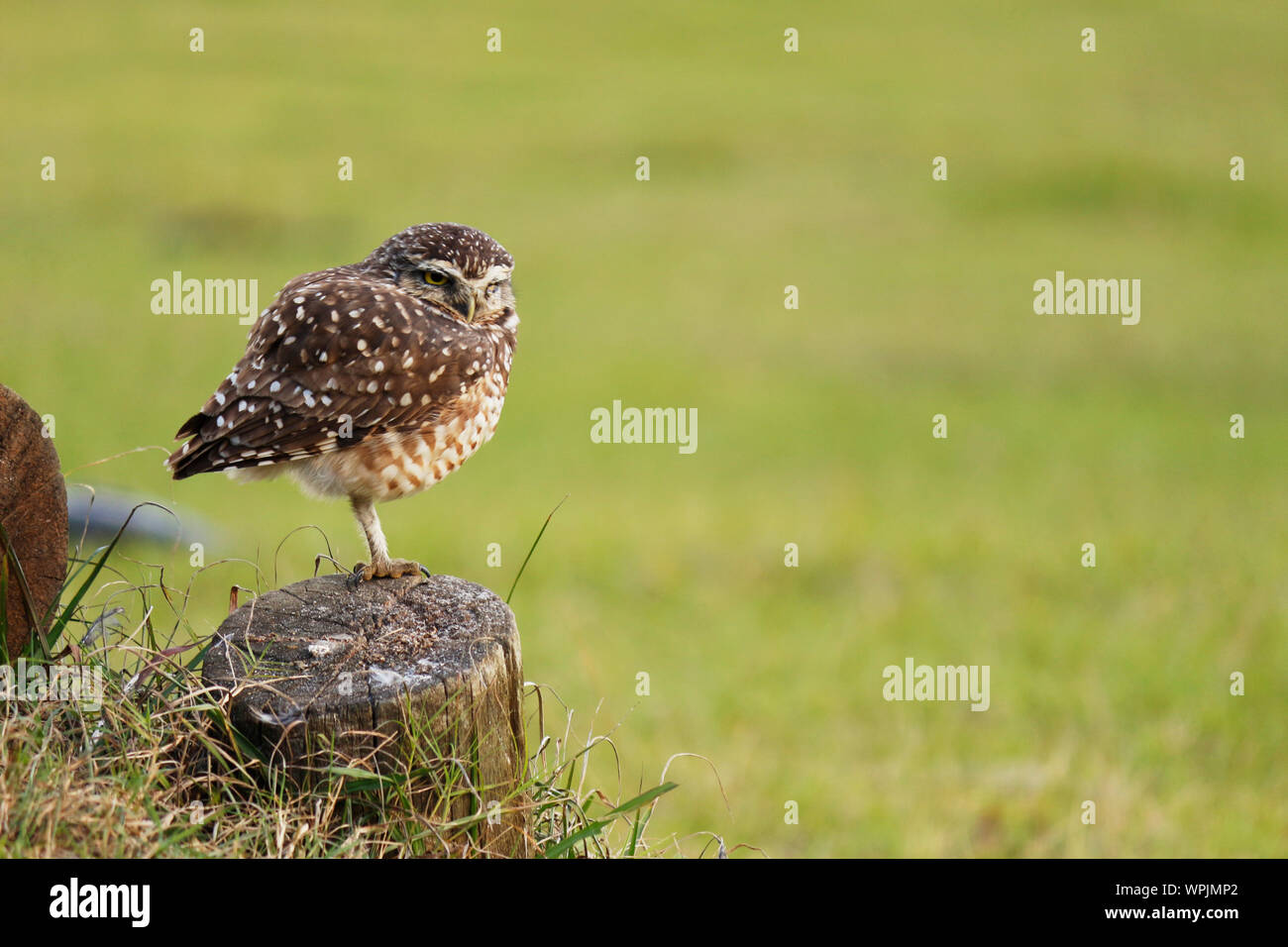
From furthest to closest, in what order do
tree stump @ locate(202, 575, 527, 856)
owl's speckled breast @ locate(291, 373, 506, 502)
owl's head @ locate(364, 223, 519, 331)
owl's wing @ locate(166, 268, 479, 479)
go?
owl's head @ locate(364, 223, 519, 331) < owl's speckled breast @ locate(291, 373, 506, 502) < owl's wing @ locate(166, 268, 479, 479) < tree stump @ locate(202, 575, 527, 856)

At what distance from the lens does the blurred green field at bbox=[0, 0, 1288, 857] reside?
978 cm

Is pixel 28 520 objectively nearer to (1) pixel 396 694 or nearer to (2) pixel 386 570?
(2) pixel 386 570

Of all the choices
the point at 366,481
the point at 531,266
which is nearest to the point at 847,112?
the point at 531,266

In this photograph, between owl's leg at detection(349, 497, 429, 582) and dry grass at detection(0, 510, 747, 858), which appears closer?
dry grass at detection(0, 510, 747, 858)

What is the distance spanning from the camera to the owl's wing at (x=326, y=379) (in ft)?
12.4

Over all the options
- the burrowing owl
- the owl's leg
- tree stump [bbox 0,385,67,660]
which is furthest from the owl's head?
tree stump [bbox 0,385,67,660]

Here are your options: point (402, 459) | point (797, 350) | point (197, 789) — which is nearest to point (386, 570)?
point (402, 459)

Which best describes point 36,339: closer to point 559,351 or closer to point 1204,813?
point 559,351

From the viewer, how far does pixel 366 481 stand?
3992mm

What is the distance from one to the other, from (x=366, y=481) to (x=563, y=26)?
1438 inches

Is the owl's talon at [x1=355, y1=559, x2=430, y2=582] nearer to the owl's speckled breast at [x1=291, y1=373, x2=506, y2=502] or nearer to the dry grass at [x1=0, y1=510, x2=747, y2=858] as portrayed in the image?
the owl's speckled breast at [x1=291, y1=373, x2=506, y2=502]

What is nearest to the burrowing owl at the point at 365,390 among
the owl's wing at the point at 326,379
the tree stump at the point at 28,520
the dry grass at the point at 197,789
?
the owl's wing at the point at 326,379

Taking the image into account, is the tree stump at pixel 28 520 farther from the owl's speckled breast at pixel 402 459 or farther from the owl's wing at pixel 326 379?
the owl's speckled breast at pixel 402 459
